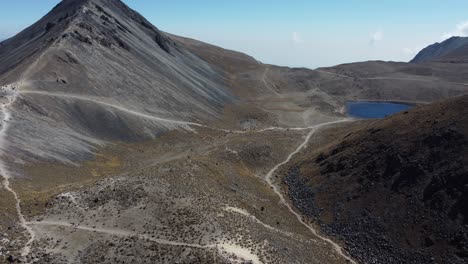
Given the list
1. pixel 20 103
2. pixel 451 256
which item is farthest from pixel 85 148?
pixel 451 256

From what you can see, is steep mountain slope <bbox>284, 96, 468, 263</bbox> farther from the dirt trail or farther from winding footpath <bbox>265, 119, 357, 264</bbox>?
the dirt trail

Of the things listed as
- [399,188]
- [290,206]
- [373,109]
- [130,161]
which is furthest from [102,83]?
[373,109]

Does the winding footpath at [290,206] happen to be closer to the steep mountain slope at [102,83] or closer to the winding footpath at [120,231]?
the winding footpath at [120,231]

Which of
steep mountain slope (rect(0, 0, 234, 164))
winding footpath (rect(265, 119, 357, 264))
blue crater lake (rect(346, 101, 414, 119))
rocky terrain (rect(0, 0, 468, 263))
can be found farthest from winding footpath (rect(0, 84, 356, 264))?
blue crater lake (rect(346, 101, 414, 119))

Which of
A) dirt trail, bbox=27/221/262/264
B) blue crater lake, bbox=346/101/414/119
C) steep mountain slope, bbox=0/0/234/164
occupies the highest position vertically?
steep mountain slope, bbox=0/0/234/164

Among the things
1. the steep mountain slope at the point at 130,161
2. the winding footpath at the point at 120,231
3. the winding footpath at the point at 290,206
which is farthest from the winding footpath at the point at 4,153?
the winding footpath at the point at 290,206

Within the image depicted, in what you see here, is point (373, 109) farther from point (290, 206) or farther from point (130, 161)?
point (130, 161)
